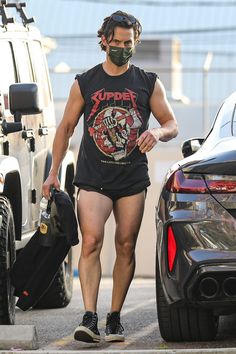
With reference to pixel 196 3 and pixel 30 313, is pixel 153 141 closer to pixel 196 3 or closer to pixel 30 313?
pixel 30 313

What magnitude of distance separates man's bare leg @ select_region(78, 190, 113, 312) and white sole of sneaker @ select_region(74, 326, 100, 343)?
0.21 m

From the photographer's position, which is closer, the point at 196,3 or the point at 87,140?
the point at 87,140

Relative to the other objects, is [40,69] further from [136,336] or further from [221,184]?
[221,184]

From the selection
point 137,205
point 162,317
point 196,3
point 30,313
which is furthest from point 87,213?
point 196,3

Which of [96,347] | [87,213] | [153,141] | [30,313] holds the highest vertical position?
[153,141]

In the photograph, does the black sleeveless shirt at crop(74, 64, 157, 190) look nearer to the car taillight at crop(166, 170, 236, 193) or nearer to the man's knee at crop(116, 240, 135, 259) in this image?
the man's knee at crop(116, 240, 135, 259)

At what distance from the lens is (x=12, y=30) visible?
9.86 metres

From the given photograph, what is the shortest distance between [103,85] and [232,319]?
2.12 metres

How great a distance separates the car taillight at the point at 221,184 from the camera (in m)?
6.64

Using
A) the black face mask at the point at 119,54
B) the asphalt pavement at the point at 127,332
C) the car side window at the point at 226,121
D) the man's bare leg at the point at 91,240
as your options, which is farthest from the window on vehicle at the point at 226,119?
the asphalt pavement at the point at 127,332

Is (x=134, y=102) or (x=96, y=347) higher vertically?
(x=134, y=102)

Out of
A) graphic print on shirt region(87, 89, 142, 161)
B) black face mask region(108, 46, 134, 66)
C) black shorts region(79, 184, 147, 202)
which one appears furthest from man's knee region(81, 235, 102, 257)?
black face mask region(108, 46, 134, 66)

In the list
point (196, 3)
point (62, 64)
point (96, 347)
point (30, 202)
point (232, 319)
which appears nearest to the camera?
point (96, 347)

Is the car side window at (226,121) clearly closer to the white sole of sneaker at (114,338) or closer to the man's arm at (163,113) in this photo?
the man's arm at (163,113)
